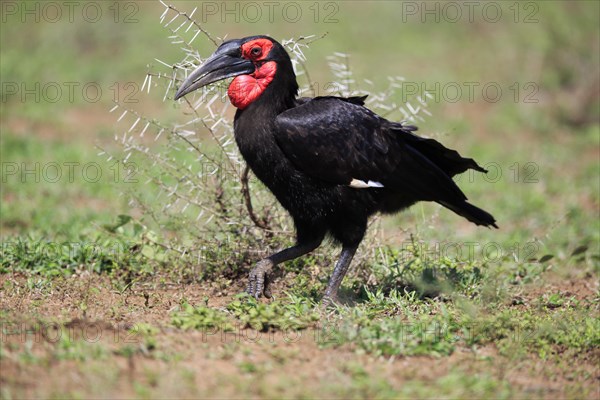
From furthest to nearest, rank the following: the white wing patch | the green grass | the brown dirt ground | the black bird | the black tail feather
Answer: the black tail feather
the white wing patch
the black bird
the green grass
the brown dirt ground

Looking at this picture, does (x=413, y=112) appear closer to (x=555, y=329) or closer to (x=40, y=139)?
(x=555, y=329)

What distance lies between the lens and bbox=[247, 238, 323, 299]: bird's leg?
455cm

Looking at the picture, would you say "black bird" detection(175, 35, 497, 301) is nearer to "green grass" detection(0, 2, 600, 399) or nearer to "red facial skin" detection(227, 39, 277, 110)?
"red facial skin" detection(227, 39, 277, 110)

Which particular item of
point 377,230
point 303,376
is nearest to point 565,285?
point 377,230

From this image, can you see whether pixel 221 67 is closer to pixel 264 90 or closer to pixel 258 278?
pixel 264 90

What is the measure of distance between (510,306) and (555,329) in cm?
84

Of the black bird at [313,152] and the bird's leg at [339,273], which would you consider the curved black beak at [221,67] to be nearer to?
the black bird at [313,152]

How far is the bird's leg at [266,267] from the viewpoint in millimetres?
4555

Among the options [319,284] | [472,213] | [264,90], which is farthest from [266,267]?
[472,213]

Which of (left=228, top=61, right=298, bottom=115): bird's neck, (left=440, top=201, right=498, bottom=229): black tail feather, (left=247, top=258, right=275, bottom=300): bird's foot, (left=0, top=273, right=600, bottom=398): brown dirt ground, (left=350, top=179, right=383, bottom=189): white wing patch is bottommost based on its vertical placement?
(left=0, top=273, right=600, bottom=398): brown dirt ground

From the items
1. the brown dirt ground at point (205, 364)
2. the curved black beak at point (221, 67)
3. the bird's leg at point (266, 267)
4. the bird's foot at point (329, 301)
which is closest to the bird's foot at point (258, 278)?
the bird's leg at point (266, 267)

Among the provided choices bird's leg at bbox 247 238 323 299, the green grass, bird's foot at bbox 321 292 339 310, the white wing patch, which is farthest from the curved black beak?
bird's foot at bbox 321 292 339 310

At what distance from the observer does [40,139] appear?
841 cm

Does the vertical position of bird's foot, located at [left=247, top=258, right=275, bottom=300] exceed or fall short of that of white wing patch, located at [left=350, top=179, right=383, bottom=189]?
it falls short
